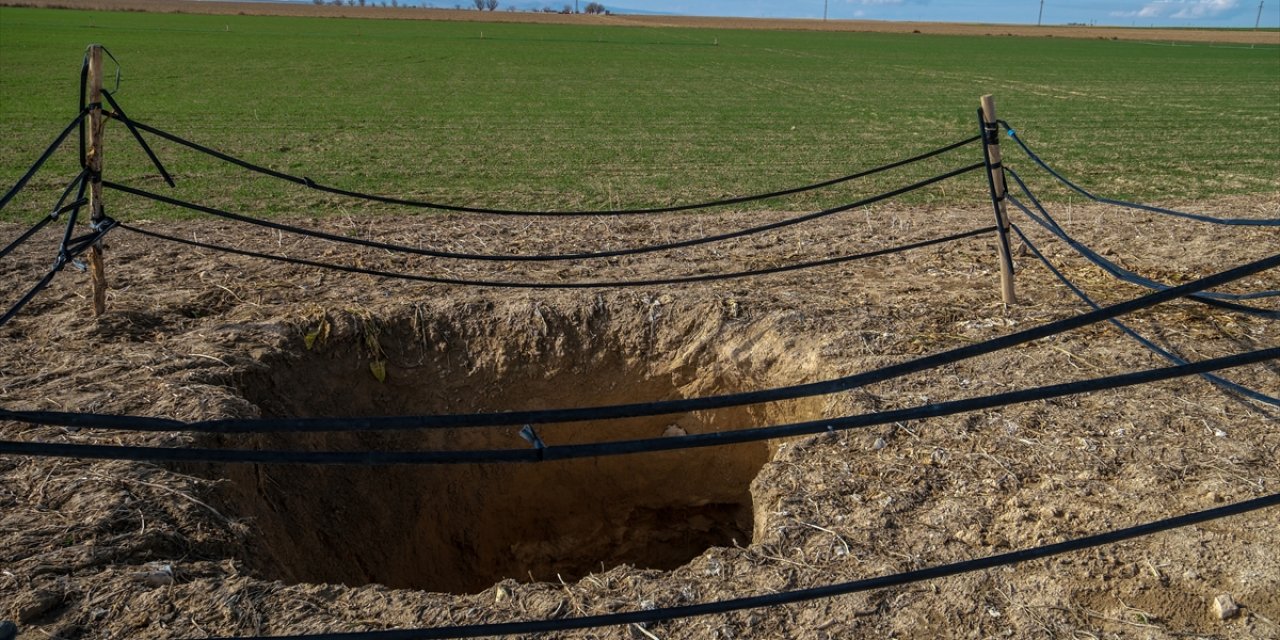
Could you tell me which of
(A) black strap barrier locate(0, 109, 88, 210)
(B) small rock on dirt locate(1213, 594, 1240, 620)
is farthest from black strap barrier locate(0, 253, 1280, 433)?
(A) black strap barrier locate(0, 109, 88, 210)

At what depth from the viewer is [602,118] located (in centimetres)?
1789

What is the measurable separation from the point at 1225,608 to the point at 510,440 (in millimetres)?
4632

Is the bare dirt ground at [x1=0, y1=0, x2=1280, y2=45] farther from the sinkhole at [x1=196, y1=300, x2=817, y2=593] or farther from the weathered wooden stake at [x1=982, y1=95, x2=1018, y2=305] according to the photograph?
the weathered wooden stake at [x1=982, y1=95, x2=1018, y2=305]

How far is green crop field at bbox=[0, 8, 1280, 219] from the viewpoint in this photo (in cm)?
1152

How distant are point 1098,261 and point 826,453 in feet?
7.70

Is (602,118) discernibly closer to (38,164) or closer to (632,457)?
(632,457)

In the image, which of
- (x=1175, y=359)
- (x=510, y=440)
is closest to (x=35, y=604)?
(x=510, y=440)

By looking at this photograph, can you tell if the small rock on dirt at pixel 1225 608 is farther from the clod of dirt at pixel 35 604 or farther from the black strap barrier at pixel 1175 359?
the clod of dirt at pixel 35 604

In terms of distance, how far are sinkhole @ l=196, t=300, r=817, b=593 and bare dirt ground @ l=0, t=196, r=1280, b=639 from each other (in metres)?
0.02

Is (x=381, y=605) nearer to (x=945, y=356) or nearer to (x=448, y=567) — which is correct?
(x=945, y=356)

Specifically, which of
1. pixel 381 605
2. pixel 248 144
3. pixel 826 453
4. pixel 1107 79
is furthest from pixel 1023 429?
pixel 1107 79

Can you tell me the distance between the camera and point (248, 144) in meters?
14.0

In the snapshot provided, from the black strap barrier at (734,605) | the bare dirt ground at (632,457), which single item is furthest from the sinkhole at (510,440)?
the black strap barrier at (734,605)

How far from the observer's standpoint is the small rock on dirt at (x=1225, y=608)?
3.60 m
